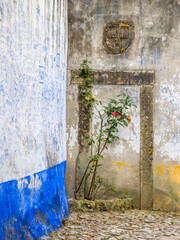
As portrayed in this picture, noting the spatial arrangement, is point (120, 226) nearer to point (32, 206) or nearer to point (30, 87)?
point (32, 206)

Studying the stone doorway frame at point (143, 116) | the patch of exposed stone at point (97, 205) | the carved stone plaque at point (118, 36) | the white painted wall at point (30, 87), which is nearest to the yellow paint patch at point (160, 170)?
the stone doorway frame at point (143, 116)

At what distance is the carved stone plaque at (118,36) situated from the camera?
20.1 ft

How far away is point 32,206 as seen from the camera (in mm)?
4062

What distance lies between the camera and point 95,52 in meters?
6.19

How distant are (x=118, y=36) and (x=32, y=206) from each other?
3478 millimetres

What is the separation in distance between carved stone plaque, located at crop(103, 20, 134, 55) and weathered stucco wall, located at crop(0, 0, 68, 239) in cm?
107

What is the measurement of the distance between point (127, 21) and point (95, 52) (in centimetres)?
80

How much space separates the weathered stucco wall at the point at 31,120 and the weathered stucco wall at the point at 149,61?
791 mm

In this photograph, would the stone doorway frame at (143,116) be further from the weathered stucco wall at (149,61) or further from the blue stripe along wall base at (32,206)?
the blue stripe along wall base at (32,206)

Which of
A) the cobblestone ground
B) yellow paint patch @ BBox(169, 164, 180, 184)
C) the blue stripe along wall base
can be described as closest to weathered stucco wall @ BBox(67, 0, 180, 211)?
yellow paint patch @ BBox(169, 164, 180, 184)

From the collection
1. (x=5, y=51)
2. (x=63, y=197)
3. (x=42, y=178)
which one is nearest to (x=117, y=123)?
(x=63, y=197)

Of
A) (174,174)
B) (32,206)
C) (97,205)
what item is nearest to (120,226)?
(97,205)

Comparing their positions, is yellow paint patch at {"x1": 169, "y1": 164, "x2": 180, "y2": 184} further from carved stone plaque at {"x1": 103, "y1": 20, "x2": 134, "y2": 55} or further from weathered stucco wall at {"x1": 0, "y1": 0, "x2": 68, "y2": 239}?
carved stone plaque at {"x1": 103, "y1": 20, "x2": 134, "y2": 55}

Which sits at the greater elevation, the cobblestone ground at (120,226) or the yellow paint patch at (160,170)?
the yellow paint patch at (160,170)
